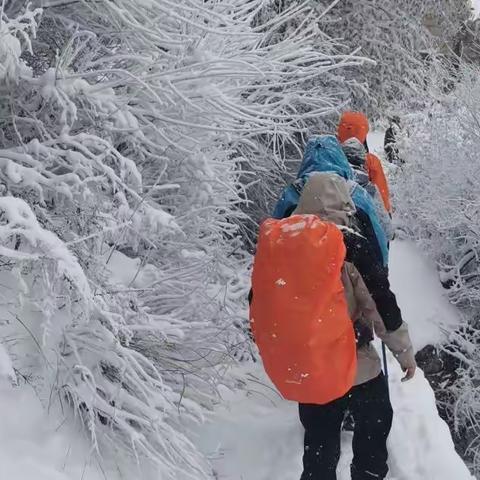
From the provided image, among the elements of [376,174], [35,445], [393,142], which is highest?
[376,174]

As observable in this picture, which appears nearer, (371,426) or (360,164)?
(371,426)

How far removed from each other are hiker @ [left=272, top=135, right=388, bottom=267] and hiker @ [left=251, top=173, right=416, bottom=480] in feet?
0.39

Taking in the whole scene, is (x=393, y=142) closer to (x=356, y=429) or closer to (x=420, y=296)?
(x=420, y=296)

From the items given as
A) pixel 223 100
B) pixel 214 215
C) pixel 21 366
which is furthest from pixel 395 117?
pixel 21 366

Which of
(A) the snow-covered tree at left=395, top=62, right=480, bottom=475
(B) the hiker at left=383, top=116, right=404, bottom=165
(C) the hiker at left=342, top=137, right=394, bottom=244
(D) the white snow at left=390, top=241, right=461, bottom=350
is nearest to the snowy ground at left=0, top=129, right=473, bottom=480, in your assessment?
(C) the hiker at left=342, top=137, right=394, bottom=244

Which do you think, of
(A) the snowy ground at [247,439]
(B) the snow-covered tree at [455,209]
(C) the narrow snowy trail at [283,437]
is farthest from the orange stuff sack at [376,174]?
(B) the snow-covered tree at [455,209]

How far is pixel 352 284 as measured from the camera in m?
2.62

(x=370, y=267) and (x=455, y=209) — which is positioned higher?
(x=370, y=267)

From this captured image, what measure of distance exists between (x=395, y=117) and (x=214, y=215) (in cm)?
819

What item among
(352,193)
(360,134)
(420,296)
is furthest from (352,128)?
(420,296)

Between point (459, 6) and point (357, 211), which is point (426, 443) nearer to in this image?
point (357, 211)

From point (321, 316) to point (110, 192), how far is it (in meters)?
1.24

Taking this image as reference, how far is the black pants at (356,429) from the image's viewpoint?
2.85 meters

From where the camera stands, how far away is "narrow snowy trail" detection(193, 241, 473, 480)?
348 cm
